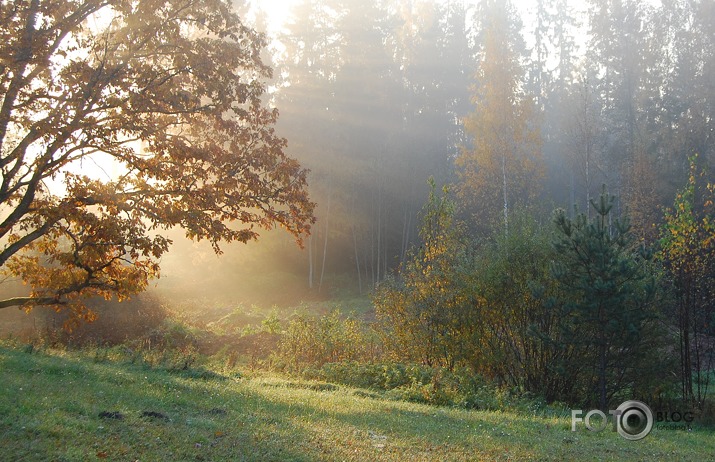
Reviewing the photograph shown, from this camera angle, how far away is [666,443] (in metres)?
8.24

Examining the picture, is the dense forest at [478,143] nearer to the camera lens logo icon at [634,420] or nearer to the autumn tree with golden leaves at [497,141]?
the autumn tree with golden leaves at [497,141]

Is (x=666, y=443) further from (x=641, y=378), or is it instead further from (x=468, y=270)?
(x=468, y=270)

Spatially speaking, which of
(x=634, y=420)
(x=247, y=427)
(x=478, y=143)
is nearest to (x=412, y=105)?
(x=478, y=143)

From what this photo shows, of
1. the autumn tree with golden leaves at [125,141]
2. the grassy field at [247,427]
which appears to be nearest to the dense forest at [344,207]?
the autumn tree with golden leaves at [125,141]

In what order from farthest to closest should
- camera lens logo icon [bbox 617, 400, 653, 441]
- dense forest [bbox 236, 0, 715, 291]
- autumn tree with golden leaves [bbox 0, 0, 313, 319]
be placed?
dense forest [bbox 236, 0, 715, 291] → camera lens logo icon [bbox 617, 400, 653, 441] → autumn tree with golden leaves [bbox 0, 0, 313, 319]

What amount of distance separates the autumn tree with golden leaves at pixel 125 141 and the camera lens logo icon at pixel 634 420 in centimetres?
581

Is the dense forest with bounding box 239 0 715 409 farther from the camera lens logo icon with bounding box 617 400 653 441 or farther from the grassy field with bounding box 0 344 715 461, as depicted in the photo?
the grassy field with bounding box 0 344 715 461

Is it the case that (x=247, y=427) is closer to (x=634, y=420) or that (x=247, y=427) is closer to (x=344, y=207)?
(x=634, y=420)

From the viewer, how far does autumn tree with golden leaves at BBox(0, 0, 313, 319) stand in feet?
23.8

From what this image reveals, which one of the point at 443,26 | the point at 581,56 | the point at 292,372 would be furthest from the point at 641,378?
the point at 581,56

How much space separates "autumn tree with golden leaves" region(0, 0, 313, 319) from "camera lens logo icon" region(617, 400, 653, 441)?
5.81 metres

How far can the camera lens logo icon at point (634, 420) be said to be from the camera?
352 inches

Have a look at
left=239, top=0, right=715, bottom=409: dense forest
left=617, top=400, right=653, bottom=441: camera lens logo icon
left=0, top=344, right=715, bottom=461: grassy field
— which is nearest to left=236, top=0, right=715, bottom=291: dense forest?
left=239, top=0, right=715, bottom=409: dense forest

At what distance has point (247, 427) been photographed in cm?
689
